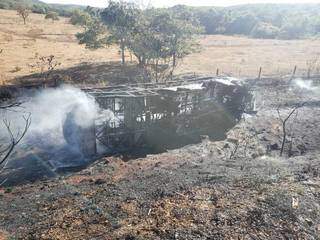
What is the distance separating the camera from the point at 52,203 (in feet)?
37.8

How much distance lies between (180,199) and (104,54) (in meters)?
35.8

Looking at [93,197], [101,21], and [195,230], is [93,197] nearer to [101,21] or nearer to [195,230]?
[195,230]

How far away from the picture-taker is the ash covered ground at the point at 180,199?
977cm

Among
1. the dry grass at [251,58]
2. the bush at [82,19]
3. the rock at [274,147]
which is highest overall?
the bush at [82,19]

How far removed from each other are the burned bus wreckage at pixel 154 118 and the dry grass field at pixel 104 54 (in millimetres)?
13095

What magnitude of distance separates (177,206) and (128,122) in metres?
7.59

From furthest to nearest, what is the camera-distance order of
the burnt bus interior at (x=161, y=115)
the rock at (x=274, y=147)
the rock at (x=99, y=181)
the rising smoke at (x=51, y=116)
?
the rock at (x=274, y=147), the rising smoke at (x=51, y=116), the burnt bus interior at (x=161, y=115), the rock at (x=99, y=181)

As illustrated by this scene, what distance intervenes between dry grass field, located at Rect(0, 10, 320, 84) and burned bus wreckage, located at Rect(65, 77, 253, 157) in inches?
516

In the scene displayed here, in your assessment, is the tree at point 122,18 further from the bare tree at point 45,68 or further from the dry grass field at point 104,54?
the bare tree at point 45,68

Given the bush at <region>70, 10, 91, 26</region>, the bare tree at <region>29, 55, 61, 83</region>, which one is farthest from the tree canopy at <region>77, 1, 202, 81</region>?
the bush at <region>70, 10, 91, 26</region>

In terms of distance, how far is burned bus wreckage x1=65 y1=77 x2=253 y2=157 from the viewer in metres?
17.4

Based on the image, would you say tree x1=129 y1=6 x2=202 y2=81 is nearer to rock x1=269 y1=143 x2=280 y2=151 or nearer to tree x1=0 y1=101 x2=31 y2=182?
tree x1=0 y1=101 x2=31 y2=182

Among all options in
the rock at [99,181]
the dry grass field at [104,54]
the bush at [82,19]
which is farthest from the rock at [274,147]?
the bush at [82,19]

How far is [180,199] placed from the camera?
1128 cm
